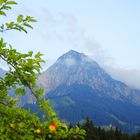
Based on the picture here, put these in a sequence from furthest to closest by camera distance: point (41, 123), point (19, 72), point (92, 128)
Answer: point (92, 128) → point (41, 123) → point (19, 72)

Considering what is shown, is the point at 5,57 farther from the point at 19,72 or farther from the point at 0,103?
the point at 0,103

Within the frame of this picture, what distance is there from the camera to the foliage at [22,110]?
23.5ft

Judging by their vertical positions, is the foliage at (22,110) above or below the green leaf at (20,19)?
below

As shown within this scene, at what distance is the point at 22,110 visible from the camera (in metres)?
8.04

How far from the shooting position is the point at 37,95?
717 cm

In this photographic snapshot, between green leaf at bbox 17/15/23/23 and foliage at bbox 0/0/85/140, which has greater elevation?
green leaf at bbox 17/15/23/23

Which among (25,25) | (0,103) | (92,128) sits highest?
(92,128)

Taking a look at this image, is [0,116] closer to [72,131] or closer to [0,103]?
[0,103]

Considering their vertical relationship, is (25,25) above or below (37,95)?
above

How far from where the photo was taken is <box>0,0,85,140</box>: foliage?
23.5ft

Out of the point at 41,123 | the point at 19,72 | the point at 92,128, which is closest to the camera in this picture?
the point at 19,72

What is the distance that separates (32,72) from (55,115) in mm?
941

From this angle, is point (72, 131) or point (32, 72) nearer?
point (32, 72)

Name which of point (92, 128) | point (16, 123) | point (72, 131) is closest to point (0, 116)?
point (16, 123)
